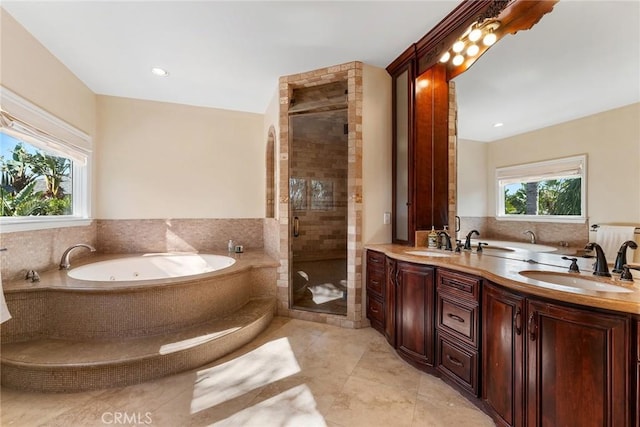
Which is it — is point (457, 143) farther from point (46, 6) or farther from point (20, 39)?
point (20, 39)

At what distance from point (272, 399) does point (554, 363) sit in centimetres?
154

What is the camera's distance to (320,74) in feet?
9.58

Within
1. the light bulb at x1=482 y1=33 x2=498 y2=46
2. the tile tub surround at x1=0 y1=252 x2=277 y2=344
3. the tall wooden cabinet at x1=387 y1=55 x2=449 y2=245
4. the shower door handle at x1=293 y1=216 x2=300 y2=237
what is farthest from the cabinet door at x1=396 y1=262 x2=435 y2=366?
the tile tub surround at x1=0 y1=252 x2=277 y2=344

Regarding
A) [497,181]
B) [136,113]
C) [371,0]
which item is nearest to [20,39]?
[136,113]

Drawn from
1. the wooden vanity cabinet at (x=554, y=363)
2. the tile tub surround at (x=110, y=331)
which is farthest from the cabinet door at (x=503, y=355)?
the tile tub surround at (x=110, y=331)

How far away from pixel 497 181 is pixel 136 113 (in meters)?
4.29

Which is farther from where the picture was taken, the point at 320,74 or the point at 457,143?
the point at 320,74

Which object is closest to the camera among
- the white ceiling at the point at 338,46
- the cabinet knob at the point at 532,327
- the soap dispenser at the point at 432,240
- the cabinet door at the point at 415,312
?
the cabinet knob at the point at 532,327

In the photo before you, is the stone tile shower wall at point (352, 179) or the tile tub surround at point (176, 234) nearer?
the stone tile shower wall at point (352, 179)

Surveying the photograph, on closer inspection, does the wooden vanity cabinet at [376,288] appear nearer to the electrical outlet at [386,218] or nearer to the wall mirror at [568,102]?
the electrical outlet at [386,218]

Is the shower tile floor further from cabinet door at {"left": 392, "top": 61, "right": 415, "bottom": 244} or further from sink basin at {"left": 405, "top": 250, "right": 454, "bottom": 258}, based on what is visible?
sink basin at {"left": 405, "top": 250, "right": 454, "bottom": 258}

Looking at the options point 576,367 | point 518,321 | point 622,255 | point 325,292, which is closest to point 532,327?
point 518,321

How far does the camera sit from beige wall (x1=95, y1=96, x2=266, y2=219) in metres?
3.61

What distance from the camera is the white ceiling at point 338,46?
1.52 meters
